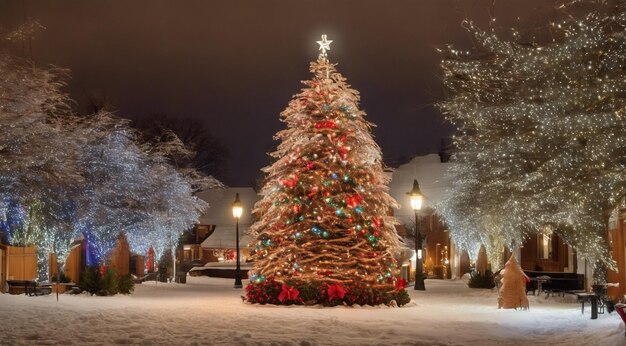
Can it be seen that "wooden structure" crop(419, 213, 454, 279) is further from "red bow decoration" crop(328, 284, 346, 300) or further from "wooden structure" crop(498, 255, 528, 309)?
"red bow decoration" crop(328, 284, 346, 300)

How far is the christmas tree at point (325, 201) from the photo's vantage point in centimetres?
2431

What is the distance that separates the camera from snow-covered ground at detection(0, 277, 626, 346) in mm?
15312

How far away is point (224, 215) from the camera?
7950cm

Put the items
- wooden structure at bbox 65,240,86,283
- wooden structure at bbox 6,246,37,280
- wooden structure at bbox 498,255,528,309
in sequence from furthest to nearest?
wooden structure at bbox 65,240,86,283, wooden structure at bbox 6,246,37,280, wooden structure at bbox 498,255,528,309

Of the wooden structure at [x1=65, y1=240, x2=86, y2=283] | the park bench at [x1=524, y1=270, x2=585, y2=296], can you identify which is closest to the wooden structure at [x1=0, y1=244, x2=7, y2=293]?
the wooden structure at [x1=65, y1=240, x2=86, y2=283]

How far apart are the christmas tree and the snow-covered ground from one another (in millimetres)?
1436

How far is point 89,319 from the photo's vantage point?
63.3 ft

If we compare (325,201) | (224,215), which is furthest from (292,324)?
(224,215)

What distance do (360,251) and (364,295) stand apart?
4.49 feet

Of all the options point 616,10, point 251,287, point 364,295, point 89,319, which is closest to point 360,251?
point 364,295

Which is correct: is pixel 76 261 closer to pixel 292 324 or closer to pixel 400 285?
pixel 400 285

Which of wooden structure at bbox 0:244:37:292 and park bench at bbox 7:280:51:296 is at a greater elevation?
wooden structure at bbox 0:244:37:292

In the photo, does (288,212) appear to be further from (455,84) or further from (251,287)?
(455,84)

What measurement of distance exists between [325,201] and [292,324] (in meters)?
6.95
